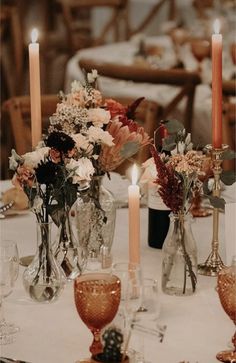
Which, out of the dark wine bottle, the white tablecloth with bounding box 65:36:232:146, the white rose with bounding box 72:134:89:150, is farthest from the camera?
the white tablecloth with bounding box 65:36:232:146

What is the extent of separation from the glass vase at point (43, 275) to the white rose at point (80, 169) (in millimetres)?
105

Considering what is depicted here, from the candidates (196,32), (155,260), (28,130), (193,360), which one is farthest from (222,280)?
(196,32)

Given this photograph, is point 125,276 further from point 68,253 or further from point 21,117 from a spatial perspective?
point 21,117

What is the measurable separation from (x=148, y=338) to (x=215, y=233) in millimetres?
398

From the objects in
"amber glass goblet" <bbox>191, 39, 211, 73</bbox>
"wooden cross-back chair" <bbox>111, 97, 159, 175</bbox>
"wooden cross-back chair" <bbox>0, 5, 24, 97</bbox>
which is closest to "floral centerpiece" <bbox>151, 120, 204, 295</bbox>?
"wooden cross-back chair" <bbox>111, 97, 159, 175</bbox>

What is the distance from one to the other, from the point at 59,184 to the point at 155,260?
1.18ft

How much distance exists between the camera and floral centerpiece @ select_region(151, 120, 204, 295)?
60.6 inches

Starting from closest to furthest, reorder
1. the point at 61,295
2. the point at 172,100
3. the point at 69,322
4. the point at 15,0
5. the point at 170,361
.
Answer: the point at 170,361
the point at 69,322
the point at 61,295
the point at 172,100
the point at 15,0

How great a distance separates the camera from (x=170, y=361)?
134 cm

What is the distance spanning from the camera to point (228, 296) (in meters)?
1.32

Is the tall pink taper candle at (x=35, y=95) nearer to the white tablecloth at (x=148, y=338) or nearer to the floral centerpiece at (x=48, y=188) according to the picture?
the floral centerpiece at (x=48, y=188)

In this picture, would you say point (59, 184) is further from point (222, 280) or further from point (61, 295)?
point (222, 280)

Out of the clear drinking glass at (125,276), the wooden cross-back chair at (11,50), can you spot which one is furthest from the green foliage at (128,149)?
the wooden cross-back chair at (11,50)

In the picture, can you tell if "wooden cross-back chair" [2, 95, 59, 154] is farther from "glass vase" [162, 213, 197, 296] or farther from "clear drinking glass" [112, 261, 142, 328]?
"clear drinking glass" [112, 261, 142, 328]
